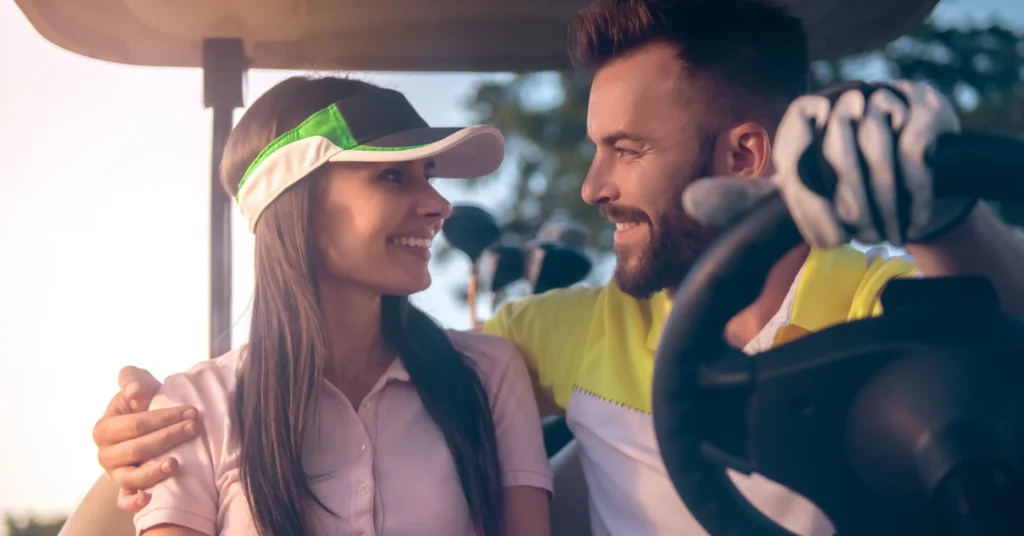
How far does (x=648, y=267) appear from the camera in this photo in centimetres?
→ 183

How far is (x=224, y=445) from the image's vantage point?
1754mm

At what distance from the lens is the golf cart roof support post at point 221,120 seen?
1.94 metres

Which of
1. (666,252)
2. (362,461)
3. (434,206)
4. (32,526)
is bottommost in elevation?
(32,526)

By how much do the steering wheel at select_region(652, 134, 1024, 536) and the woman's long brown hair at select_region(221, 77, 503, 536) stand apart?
0.77 meters

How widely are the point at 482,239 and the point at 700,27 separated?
27.1 inches

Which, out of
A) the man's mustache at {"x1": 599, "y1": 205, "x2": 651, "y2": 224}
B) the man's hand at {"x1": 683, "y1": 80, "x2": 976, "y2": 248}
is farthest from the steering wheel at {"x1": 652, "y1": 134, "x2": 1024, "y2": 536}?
the man's mustache at {"x1": 599, "y1": 205, "x2": 651, "y2": 224}

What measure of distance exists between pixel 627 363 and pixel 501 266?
0.63 metres

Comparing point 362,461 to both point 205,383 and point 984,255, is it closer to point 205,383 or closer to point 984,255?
point 205,383

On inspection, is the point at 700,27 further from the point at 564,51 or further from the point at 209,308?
the point at 209,308

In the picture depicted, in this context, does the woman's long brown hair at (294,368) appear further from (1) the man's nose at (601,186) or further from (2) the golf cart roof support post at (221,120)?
(1) the man's nose at (601,186)

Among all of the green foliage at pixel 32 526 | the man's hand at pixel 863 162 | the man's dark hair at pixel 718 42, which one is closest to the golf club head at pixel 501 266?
the man's dark hair at pixel 718 42

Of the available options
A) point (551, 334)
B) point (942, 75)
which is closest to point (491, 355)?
point (551, 334)

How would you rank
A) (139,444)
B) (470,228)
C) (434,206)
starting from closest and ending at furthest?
(139,444)
(434,206)
(470,228)

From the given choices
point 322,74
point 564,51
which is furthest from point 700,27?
point 322,74
